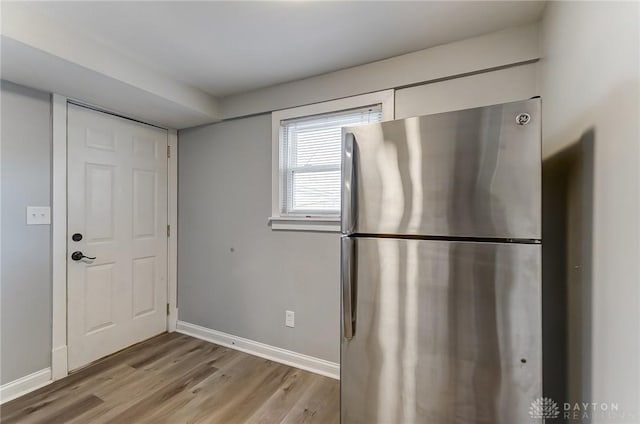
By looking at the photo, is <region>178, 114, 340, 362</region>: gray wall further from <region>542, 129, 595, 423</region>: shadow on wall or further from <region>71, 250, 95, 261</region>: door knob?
<region>542, 129, 595, 423</region>: shadow on wall

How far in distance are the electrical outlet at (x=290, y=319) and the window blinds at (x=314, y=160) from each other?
2.70 feet

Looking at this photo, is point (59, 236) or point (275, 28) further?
point (59, 236)

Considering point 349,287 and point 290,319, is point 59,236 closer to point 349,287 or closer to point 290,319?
point 290,319

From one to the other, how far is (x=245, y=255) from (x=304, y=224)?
2.27 ft

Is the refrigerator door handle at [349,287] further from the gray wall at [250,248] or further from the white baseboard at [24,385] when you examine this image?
the white baseboard at [24,385]

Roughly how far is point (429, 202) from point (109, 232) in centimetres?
261

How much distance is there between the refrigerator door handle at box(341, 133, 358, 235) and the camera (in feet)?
4.02

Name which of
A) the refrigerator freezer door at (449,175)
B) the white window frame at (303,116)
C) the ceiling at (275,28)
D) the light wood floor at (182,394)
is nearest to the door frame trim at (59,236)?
the light wood floor at (182,394)

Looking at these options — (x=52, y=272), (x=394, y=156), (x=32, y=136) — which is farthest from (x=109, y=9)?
(x=52, y=272)

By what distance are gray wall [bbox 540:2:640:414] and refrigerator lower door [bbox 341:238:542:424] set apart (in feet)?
0.60

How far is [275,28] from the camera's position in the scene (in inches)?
64.9

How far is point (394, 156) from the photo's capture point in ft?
3.79

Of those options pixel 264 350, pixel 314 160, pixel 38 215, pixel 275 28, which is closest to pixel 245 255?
pixel 264 350

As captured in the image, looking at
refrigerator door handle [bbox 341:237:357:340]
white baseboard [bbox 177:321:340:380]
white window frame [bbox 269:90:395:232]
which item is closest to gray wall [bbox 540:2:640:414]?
refrigerator door handle [bbox 341:237:357:340]
